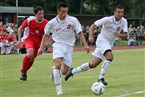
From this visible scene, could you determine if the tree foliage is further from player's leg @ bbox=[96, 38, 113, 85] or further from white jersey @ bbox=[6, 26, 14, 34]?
player's leg @ bbox=[96, 38, 113, 85]

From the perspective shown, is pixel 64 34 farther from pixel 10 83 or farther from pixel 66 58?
pixel 10 83

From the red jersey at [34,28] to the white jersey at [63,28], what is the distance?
2429mm

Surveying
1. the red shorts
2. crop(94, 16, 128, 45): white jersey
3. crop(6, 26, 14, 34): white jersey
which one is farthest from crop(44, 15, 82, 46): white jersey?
crop(6, 26, 14, 34): white jersey

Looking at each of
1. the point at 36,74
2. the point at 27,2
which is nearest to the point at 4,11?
the point at 27,2

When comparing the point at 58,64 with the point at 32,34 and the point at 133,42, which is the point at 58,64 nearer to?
the point at 32,34

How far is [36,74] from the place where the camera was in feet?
54.1

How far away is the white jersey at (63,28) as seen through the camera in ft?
37.5

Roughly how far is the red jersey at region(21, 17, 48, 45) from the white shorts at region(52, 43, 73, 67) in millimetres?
2518

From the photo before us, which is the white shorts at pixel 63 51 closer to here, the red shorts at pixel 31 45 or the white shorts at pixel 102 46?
the white shorts at pixel 102 46

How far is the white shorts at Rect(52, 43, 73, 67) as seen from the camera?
11242 millimetres

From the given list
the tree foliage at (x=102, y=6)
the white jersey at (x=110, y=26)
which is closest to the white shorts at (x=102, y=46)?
the white jersey at (x=110, y=26)

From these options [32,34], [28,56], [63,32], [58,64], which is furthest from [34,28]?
[58,64]

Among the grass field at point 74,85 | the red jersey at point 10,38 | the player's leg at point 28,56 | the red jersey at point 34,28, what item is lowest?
the red jersey at point 10,38

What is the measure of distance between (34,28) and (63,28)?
276cm
